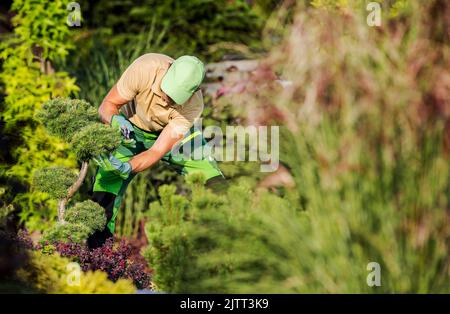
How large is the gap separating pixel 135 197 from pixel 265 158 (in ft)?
10.7

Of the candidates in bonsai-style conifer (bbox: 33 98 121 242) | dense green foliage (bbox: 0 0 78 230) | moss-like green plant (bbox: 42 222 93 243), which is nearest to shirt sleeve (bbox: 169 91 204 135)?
bonsai-style conifer (bbox: 33 98 121 242)

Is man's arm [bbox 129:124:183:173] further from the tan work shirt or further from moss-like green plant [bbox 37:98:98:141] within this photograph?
moss-like green plant [bbox 37:98:98:141]

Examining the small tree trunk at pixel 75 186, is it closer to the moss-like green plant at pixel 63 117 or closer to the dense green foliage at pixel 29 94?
the moss-like green plant at pixel 63 117

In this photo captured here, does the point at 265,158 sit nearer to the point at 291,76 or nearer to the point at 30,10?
Answer: the point at 291,76

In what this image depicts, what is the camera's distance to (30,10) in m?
10.3

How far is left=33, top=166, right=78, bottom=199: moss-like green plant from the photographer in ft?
25.4

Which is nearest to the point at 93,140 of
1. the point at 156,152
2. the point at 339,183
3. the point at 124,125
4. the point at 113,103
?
the point at 124,125

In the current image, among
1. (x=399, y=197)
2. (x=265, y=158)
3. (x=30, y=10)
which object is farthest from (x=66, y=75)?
(x=399, y=197)

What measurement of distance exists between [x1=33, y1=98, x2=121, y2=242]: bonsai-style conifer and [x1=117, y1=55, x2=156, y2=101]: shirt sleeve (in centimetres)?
81

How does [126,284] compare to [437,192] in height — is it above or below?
below

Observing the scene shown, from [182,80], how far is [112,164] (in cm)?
90

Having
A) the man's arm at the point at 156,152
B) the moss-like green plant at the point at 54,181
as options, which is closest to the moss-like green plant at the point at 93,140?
the moss-like green plant at the point at 54,181

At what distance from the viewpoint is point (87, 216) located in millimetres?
7711

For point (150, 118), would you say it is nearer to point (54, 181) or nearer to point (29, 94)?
point (54, 181)
